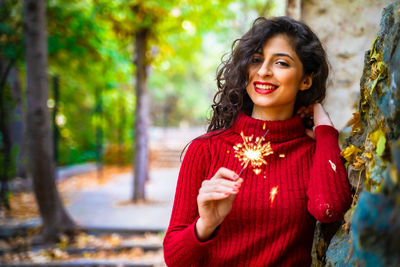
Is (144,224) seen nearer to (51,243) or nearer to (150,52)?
(51,243)

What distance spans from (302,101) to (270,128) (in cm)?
33

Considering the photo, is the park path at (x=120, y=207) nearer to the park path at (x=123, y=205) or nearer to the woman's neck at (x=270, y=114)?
the park path at (x=123, y=205)

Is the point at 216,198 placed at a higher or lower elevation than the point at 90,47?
lower

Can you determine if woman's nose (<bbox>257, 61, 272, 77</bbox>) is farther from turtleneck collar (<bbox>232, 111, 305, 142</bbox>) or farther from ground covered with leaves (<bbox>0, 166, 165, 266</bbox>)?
ground covered with leaves (<bbox>0, 166, 165, 266</bbox>)

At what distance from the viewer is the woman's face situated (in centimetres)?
173

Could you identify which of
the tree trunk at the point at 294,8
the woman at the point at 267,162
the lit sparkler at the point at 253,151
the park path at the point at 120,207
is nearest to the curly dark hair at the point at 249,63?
the woman at the point at 267,162

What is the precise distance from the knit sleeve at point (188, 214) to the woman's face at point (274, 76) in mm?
340

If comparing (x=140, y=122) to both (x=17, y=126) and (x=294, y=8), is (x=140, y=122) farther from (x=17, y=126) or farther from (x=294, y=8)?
(x=294, y=8)

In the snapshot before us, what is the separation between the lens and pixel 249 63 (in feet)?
5.93

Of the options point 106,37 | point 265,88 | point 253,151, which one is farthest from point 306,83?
point 106,37

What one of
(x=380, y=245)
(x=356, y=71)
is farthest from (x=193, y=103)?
(x=380, y=245)

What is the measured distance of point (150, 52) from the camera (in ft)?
26.0

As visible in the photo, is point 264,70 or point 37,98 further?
point 37,98

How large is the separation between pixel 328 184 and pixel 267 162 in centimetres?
31
